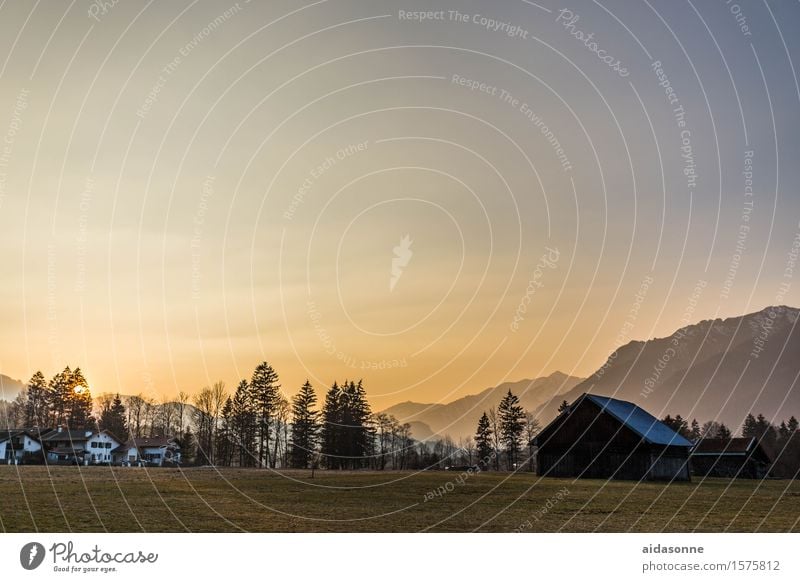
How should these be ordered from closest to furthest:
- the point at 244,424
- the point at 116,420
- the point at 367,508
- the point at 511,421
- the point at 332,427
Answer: the point at 367,508 < the point at 332,427 < the point at 244,424 < the point at 511,421 < the point at 116,420

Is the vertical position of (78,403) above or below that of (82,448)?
above

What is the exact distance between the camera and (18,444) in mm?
99312

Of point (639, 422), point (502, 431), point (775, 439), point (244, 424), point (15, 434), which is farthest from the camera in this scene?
point (775, 439)

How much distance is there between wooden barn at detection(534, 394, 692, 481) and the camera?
197 feet

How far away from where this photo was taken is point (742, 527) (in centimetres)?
2736

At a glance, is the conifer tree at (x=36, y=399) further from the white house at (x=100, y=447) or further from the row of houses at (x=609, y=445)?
the row of houses at (x=609, y=445)

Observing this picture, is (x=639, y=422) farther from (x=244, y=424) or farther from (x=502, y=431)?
(x=244, y=424)
